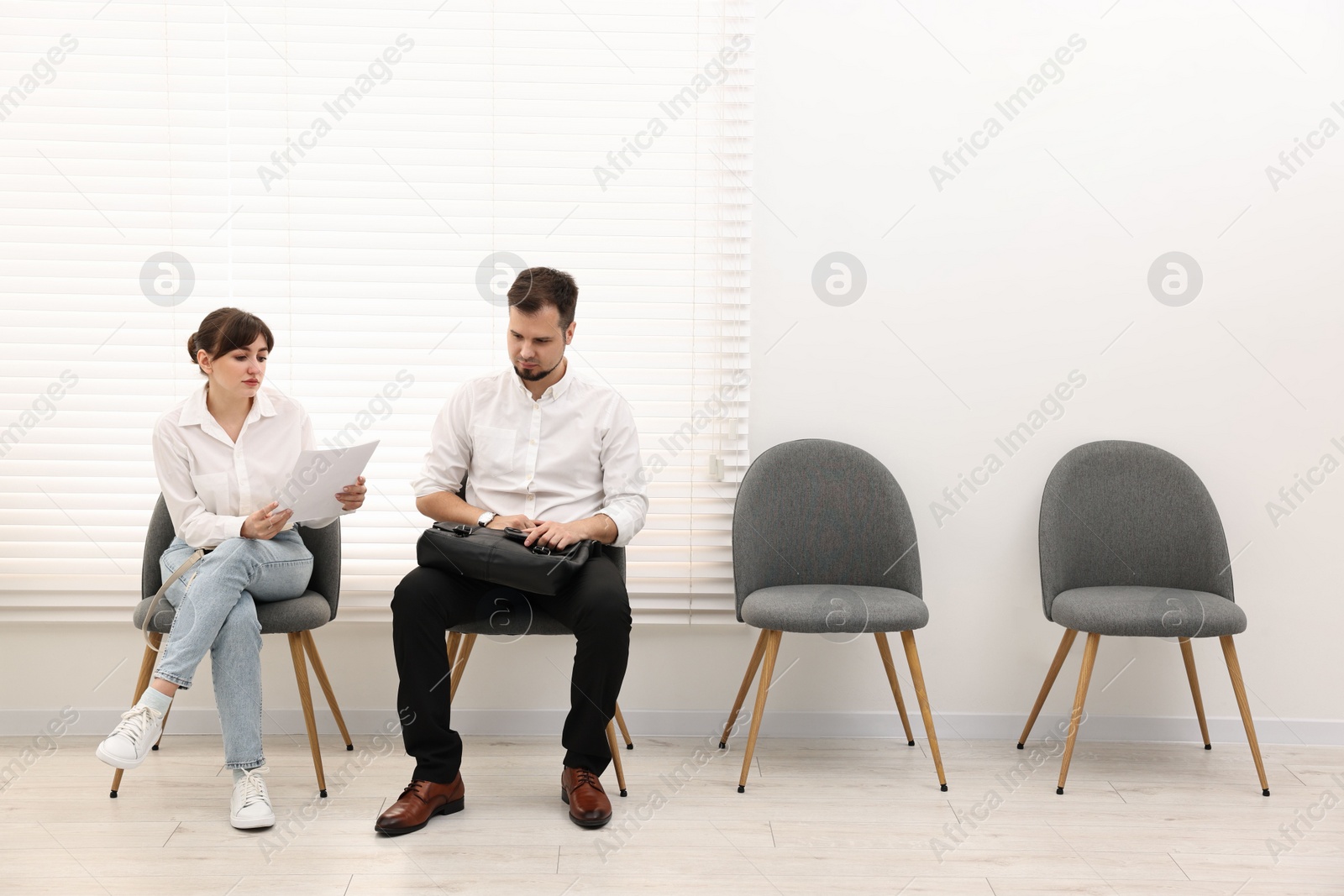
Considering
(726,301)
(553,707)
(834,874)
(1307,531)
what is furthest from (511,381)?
(1307,531)

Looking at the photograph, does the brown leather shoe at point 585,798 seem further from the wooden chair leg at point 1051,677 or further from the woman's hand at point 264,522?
the wooden chair leg at point 1051,677

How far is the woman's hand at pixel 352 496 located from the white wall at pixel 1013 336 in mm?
603

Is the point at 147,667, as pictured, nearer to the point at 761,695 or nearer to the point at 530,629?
the point at 530,629

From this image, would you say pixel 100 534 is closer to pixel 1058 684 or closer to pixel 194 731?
pixel 194 731

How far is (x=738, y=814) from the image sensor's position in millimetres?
2354

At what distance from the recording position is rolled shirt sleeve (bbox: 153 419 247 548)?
2420 mm

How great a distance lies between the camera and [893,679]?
110 inches

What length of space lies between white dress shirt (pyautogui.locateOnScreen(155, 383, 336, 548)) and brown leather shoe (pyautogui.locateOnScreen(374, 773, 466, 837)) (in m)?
0.74

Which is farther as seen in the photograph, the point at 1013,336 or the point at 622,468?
the point at 1013,336

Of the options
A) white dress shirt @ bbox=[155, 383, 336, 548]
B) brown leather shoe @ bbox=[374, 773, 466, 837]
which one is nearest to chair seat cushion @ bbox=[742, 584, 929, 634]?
brown leather shoe @ bbox=[374, 773, 466, 837]

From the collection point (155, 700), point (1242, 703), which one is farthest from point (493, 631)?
point (1242, 703)

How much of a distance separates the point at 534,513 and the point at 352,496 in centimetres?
47

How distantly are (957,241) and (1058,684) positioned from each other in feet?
4.66

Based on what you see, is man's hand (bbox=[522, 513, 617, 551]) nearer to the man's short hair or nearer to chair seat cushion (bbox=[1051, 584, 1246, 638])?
the man's short hair
